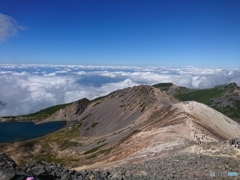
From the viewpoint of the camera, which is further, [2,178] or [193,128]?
[193,128]

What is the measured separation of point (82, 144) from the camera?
516 feet

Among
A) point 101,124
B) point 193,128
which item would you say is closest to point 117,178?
point 193,128

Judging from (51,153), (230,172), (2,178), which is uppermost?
(2,178)

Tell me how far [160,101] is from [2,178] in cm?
14508

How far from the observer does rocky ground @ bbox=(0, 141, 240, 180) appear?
25.7m

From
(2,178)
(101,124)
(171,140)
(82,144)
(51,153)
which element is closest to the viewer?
(2,178)

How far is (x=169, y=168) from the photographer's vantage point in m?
34.0

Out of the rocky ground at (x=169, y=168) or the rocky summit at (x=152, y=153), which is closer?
the rocky ground at (x=169, y=168)

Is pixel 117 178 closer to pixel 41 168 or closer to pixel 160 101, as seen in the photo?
pixel 41 168

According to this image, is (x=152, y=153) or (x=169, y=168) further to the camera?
(x=152, y=153)

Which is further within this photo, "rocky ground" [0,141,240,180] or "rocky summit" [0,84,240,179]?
"rocky summit" [0,84,240,179]

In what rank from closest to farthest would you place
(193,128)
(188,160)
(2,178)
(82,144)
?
(2,178) < (188,160) < (193,128) < (82,144)

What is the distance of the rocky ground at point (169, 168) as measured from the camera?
84.2ft

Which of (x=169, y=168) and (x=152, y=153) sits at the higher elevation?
(x=169, y=168)
